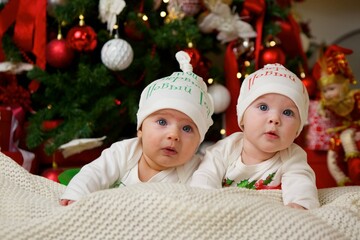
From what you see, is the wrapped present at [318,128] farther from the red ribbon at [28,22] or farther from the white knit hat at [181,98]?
the red ribbon at [28,22]

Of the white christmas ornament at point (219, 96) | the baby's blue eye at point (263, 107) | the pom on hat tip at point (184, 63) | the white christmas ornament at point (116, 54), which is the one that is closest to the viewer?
the baby's blue eye at point (263, 107)

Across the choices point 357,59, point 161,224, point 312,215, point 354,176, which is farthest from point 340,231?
point 357,59

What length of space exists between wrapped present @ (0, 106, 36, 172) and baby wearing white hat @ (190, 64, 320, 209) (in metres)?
0.89

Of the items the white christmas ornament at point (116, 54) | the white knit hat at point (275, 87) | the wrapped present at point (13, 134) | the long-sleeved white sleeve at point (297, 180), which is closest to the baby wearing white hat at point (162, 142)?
the white knit hat at point (275, 87)

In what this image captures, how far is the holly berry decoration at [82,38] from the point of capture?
179 cm

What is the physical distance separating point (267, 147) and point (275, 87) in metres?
0.14

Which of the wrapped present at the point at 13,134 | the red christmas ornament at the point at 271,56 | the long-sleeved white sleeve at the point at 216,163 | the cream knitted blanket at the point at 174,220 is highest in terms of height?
the red christmas ornament at the point at 271,56

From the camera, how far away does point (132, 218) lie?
2.69 ft

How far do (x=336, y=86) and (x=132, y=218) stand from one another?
1345 millimetres

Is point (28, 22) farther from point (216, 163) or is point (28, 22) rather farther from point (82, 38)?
point (216, 163)

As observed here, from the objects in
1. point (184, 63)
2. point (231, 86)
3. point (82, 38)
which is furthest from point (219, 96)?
point (184, 63)

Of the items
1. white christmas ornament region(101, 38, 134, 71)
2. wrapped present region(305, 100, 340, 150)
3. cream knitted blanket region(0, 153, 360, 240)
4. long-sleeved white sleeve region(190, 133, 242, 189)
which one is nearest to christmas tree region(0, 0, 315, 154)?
white christmas ornament region(101, 38, 134, 71)

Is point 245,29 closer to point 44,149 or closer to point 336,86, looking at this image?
point 336,86

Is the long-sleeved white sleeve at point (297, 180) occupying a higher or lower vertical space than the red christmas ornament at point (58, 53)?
lower
